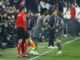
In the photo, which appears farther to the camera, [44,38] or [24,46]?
[44,38]

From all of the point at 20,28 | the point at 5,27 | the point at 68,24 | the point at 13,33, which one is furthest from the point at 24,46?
the point at 68,24

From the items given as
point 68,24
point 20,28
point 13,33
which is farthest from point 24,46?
point 68,24

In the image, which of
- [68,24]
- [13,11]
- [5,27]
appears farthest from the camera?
[68,24]

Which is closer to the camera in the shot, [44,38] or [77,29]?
[44,38]

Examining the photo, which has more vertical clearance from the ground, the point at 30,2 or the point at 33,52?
the point at 30,2

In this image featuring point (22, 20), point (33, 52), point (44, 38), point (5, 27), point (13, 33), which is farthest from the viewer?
point (44, 38)

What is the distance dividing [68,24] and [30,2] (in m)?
4.05

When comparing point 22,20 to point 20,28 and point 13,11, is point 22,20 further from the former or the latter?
point 13,11

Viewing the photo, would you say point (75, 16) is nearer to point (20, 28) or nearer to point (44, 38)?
point (44, 38)

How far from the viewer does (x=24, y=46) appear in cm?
1462

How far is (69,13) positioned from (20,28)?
17311mm

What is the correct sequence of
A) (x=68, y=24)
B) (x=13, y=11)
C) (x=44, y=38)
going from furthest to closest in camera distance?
(x=68, y=24), (x=44, y=38), (x=13, y=11)

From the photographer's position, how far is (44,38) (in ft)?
81.9

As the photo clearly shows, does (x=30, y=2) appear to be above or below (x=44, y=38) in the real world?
above
